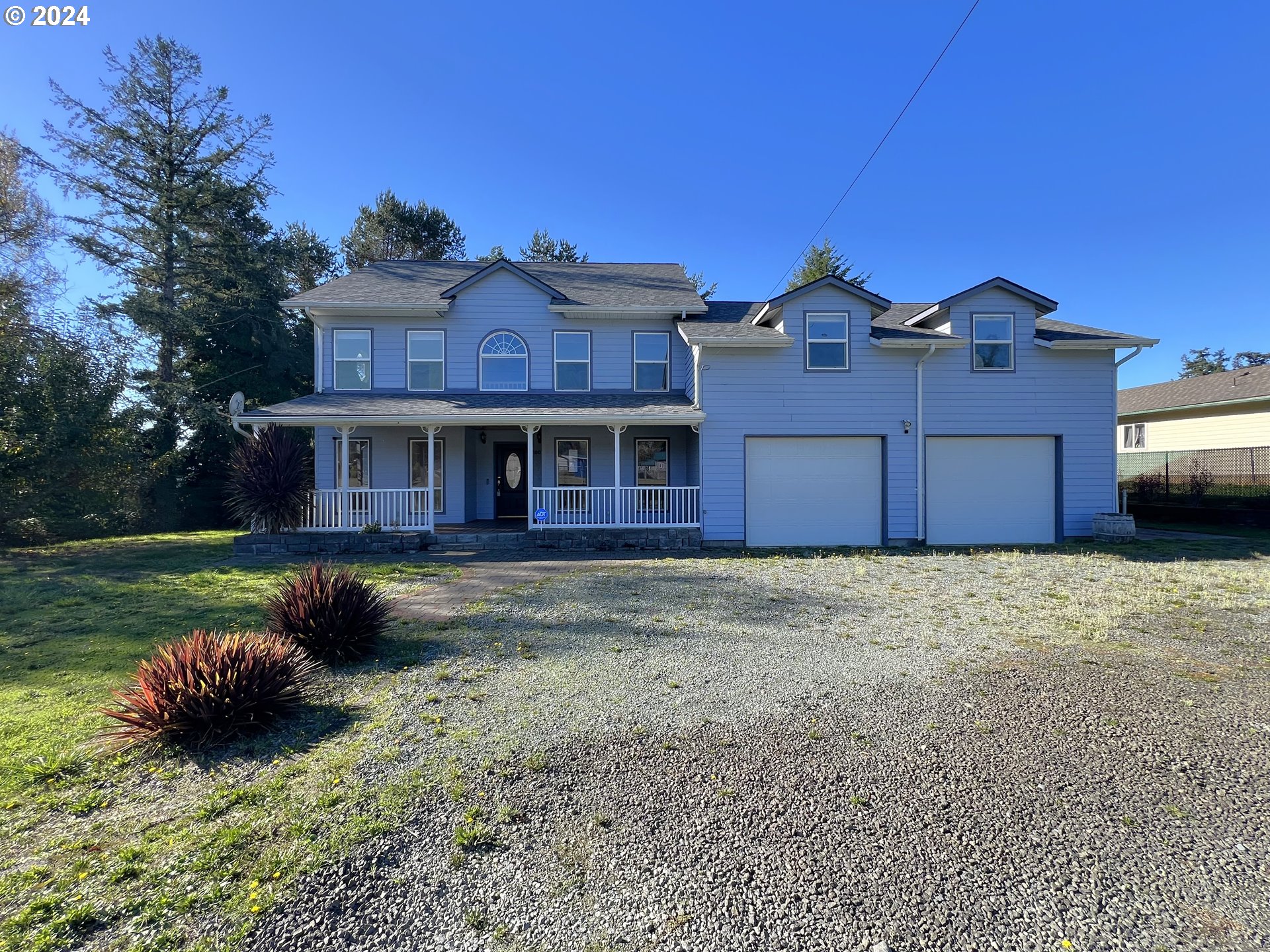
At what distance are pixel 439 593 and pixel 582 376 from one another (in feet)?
→ 25.5

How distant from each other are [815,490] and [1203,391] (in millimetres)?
17926

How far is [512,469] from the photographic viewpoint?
50.3ft

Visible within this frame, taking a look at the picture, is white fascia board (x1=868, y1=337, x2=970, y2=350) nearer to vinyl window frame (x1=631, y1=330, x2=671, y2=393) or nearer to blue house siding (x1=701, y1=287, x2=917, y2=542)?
blue house siding (x1=701, y1=287, x2=917, y2=542)

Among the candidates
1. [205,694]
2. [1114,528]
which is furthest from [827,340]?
[205,694]

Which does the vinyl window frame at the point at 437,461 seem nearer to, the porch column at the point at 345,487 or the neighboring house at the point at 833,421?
the neighboring house at the point at 833,421

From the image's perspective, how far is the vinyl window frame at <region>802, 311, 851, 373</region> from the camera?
Answer: 12.5 m

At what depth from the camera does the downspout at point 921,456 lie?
12.6m

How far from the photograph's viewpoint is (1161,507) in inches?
680

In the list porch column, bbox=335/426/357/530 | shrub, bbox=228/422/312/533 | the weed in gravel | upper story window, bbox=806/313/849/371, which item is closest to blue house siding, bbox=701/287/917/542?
upper story window, bbox=806/313/849/371

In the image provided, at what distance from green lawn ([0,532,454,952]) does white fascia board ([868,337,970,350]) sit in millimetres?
10998

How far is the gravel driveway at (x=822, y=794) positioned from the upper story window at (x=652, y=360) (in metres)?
9.25

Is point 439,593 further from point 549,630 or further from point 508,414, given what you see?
point 508,414

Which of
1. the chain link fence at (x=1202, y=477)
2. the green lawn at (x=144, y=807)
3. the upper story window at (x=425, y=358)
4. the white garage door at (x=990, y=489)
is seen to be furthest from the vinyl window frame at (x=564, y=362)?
the chain link fence at (x=1202, y=477)

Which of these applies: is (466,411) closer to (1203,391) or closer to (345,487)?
(345,487)
